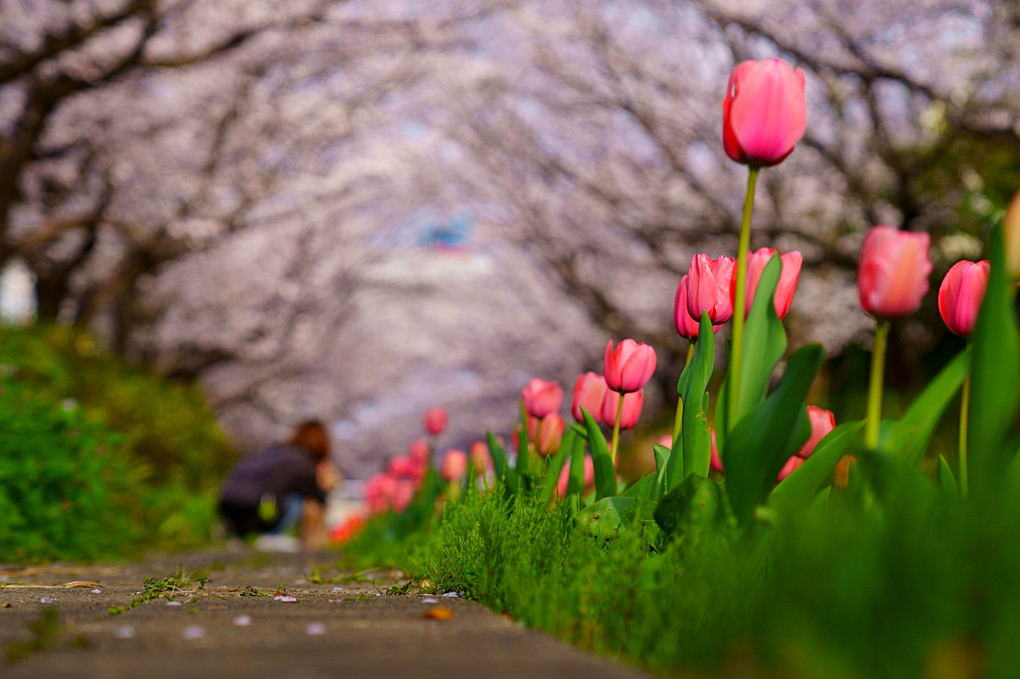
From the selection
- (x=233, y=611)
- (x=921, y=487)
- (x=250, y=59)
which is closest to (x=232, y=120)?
(x=250, y=59)

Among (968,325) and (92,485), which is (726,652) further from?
(92,485)

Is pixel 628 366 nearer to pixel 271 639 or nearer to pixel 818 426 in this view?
pixel 818 426

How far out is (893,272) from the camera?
5.60 ft

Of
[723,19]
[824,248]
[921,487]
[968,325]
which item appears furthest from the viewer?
[824,248]

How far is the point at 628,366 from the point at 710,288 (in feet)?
1.48

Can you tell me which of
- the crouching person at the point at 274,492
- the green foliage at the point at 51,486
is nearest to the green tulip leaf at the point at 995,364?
the green foliage at the point at 51,486

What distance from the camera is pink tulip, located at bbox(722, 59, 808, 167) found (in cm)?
191

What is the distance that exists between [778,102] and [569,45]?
8936mm

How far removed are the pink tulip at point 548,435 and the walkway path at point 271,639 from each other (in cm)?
90

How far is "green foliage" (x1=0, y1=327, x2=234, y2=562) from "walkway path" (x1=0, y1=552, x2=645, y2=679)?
214 centimetres

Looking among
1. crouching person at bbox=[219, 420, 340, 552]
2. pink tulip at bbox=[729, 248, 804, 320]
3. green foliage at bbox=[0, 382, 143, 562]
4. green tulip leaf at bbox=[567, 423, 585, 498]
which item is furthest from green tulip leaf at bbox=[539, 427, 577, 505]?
crouching person at bbox=[219, 420, 340, 552]

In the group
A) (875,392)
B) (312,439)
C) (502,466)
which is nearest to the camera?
(875,392)

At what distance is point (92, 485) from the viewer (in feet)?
15.2

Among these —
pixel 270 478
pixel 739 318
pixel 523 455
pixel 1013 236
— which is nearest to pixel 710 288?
pixel 739 318
